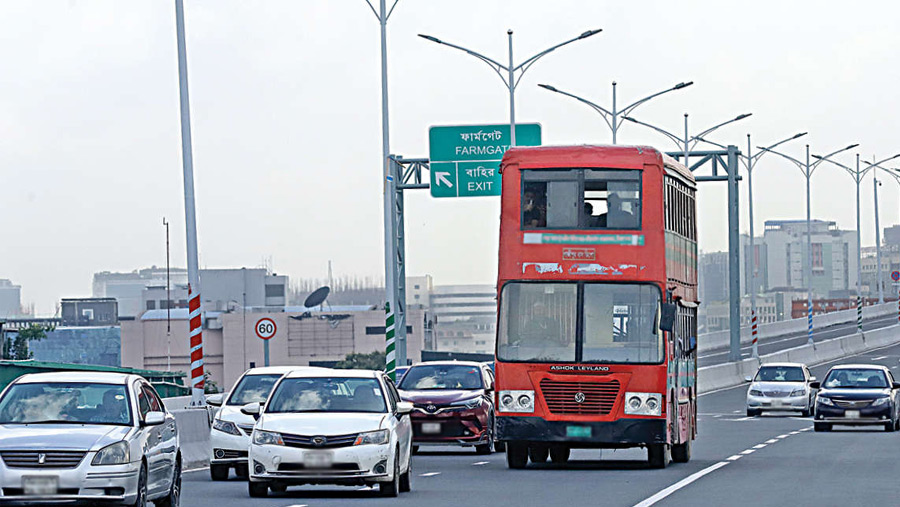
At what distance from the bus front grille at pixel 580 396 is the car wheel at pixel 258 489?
5.90 metres

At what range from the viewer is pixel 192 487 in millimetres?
20328

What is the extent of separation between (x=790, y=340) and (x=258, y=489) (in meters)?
77.1

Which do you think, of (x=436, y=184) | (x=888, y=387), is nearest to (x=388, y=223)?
(x=436, y=184)

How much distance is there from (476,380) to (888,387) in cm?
1250

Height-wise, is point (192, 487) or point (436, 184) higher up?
point (436, 184)

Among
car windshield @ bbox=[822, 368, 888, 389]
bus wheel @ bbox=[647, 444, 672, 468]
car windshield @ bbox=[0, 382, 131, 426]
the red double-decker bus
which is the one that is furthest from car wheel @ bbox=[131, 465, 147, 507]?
car windshield @ bbox=[822, 368, 888, 389]

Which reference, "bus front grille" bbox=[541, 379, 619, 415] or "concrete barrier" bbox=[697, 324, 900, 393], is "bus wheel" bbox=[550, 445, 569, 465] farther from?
"concrete barrier" bbox=[697, 324, 900, 393]

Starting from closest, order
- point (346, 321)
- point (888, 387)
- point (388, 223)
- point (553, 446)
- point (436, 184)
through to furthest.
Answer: point (553, 446) → point (888, 387) → point (388, 223) → point (436, 184) → point (346, 321)

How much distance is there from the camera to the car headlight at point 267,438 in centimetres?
1767

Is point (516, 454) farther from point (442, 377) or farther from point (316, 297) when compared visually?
point (316, 297)

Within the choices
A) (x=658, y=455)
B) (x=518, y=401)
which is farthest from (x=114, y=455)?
(x=658, y=455)

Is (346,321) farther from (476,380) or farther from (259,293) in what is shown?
(476,380)

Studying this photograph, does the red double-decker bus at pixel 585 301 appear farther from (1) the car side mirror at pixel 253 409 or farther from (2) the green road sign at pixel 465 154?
(2) the green road sign at pixel 465 154

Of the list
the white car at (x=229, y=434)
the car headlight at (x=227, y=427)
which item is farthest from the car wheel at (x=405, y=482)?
the car headlight at (x=227, y=427)
